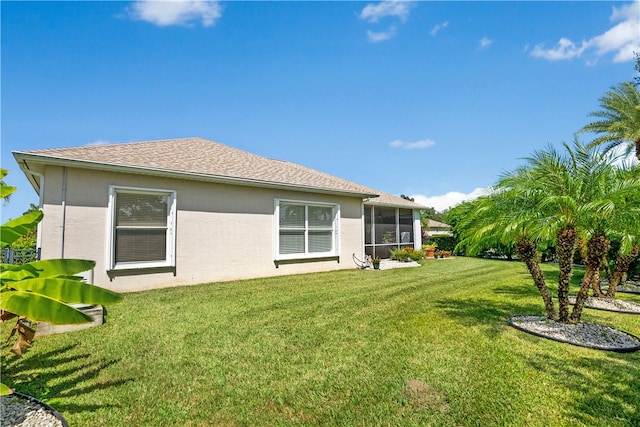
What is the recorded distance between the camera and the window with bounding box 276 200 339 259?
43.4 feet

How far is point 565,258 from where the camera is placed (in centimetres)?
592

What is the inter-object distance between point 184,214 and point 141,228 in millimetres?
1348

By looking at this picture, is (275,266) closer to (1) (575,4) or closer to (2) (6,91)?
(2) (6,91)

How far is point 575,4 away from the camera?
405 inches

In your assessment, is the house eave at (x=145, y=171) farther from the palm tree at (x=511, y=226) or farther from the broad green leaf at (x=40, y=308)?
the broad green leaf at (x=40, y=308)

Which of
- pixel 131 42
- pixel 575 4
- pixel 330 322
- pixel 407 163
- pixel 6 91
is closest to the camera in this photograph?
pixel 330 322

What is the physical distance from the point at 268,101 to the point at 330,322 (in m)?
13.2

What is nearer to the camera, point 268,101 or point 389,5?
point 389,5

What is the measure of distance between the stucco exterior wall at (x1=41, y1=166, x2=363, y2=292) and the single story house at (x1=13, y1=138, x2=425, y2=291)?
3 centimetres

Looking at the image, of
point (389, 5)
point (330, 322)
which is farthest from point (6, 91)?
point (389, 5)

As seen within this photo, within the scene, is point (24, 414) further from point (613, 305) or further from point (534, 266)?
point (613, 305)

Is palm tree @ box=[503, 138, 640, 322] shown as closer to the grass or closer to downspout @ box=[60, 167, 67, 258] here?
the grass

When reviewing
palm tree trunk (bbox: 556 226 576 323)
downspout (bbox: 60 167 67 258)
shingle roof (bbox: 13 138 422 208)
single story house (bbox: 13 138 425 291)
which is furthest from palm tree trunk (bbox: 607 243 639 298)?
downspout (bbox: 60 167 67 258)

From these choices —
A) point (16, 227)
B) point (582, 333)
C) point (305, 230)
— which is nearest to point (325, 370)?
point (16, 227)
